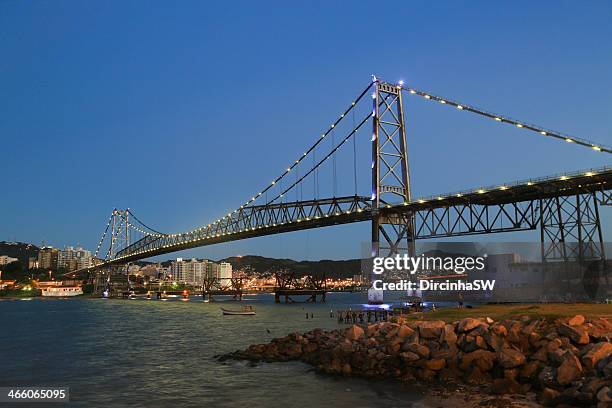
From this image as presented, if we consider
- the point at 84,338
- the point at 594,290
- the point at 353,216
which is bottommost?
the point at 84,338

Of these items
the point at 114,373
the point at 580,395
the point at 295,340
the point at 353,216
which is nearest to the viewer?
the point at 580,395

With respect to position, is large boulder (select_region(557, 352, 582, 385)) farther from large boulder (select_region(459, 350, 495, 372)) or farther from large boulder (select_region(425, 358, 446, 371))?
large boulder (select_region(425, 358, 446, 371))

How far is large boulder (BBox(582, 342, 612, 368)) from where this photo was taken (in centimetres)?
2078

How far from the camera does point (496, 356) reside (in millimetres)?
24031

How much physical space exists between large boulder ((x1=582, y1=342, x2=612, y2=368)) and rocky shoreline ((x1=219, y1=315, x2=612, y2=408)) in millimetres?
33

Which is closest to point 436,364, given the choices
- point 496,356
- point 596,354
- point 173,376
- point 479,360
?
point 479,360

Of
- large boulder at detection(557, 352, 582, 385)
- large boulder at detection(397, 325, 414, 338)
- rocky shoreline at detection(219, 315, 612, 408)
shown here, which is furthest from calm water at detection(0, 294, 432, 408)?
large boulder at detection(557, 352, 582, 385)

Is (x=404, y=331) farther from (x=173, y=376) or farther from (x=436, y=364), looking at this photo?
(x=173, y=376)

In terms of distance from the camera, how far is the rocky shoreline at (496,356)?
20.3 metres

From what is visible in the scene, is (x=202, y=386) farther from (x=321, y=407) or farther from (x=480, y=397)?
(x=480, y=397)

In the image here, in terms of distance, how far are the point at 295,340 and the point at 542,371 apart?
1577 centimetres

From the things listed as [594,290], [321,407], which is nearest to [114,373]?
[321,407]

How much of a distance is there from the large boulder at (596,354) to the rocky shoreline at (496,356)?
0.03 m

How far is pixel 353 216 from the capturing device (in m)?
86.9
